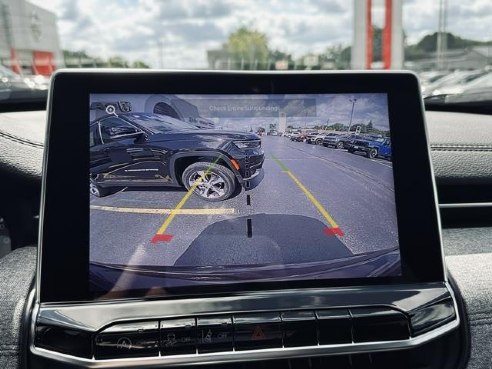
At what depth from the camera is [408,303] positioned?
150cm

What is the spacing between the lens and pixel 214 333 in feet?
4.65

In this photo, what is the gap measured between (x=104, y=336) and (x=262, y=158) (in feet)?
2.07

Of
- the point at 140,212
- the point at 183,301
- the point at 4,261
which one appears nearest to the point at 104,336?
the point at 183,301

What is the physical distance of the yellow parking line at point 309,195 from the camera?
5.09 ft

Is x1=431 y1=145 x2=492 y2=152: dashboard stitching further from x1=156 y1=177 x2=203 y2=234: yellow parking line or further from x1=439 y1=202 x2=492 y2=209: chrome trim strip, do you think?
x1=156 y1=177 x2=203 y2=234: yellow parking line

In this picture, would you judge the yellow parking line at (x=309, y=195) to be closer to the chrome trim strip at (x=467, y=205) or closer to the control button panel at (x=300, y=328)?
the control button panel at (x=300, y=328)

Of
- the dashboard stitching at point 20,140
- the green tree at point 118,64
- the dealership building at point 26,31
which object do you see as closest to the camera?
Answer: the green tree at point 118,64

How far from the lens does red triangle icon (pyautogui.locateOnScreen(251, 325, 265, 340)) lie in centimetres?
143

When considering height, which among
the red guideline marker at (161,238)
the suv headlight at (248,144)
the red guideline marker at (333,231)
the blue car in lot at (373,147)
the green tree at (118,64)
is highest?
the green tree at (118,64)

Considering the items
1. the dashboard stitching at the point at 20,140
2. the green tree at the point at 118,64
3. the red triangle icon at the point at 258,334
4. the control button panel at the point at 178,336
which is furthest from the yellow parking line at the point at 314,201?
the dashboard stitching at the point at 20,140

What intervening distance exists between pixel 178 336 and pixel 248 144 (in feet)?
1.81

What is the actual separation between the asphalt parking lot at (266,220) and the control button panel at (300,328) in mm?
145

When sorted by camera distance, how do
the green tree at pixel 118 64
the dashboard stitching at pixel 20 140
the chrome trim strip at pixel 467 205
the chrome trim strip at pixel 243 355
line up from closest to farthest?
1. the chrome trim strip at pixel 243 355
2. the green tree at pixel 118 64
3. the dashboard stitching at pixel 20 140
4. the chrome trim strip at pixel 467 205

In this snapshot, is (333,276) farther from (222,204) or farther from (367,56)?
(367,56)
